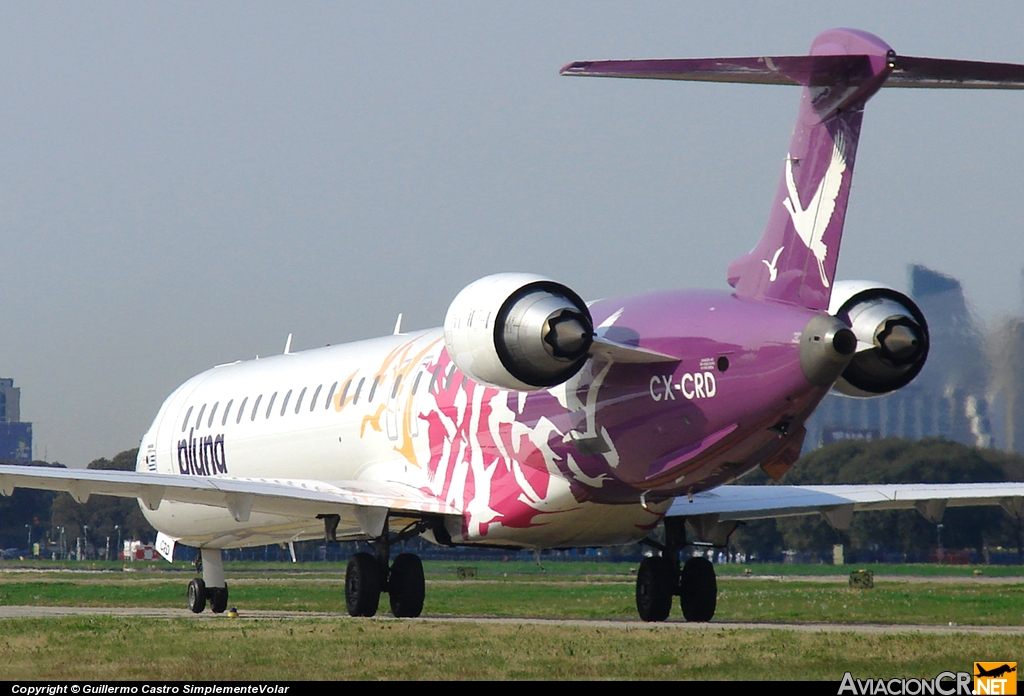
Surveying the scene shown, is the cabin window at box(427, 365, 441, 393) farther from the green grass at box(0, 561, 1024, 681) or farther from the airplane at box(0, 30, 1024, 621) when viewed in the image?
the green grass at box(0, 561, 1024, 681)

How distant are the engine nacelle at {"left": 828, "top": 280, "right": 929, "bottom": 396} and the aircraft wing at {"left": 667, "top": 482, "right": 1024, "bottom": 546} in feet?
14.1

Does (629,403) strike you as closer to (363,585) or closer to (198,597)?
(363,585)

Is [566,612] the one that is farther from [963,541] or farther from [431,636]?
[963,541]

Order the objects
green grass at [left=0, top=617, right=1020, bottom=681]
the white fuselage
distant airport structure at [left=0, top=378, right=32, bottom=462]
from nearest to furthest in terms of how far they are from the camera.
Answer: green grass at [left=0, top=617, right=1020, bottom=681]
the white fuselage
distant airport structure at [left=0, top=378, right=32, bottom=462]

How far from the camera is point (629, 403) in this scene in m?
19.5

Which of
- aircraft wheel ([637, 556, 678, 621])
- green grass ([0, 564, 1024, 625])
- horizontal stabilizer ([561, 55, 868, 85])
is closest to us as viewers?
horizontal stabilizer ([561, 55, 868, 85])

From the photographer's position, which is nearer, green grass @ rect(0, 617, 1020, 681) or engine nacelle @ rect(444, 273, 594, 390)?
green grass @ rect(0, 617, 1020, 681)

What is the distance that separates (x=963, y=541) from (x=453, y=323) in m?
52.6

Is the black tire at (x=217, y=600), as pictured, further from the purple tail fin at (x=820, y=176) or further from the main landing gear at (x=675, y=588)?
the purple tail fin at (x=820, y=176)

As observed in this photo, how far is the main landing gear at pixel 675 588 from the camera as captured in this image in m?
22.6

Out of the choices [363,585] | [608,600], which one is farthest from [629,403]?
[608,600]

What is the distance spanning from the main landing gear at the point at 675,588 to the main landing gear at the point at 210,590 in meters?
9.22

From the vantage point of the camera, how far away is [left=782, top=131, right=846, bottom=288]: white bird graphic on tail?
1811cm

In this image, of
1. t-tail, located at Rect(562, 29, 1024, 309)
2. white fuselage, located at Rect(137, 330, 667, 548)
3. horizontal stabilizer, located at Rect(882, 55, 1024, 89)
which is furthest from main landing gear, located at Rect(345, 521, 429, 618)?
horizontal stabilizer, located at Rect(882, 55, 1024, 89)
